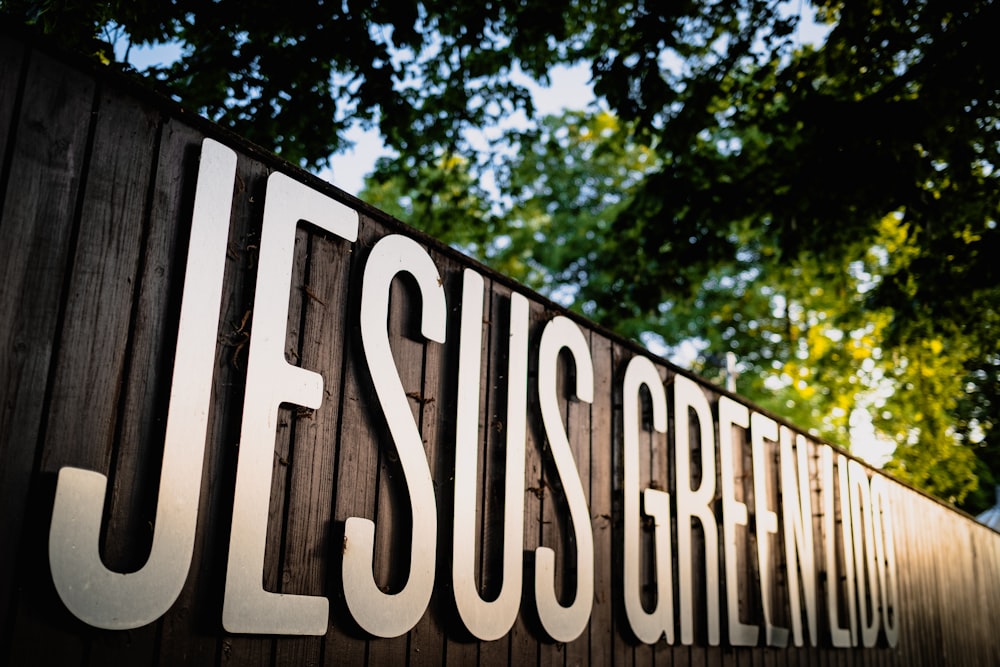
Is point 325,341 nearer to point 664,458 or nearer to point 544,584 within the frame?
point 544,584

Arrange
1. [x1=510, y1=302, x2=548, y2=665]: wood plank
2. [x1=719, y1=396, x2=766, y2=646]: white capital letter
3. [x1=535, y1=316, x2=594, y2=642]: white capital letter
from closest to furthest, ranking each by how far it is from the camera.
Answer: [x1=510, y1=302, x2=548, y2=665]: wood plank
[x1=535, y1=316, x2=594, y2=642]: white capital letter
[x1=719, y1=396, x2=766, y2=646]: white capital letter

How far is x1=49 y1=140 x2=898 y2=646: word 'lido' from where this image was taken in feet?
6.13

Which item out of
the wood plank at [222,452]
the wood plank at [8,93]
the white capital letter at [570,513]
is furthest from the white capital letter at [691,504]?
the wood plank at [8,93]

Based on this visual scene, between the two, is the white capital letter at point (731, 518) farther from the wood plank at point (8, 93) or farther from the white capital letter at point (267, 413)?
the wood plank at point (8, 93)

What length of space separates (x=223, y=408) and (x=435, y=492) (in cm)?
88

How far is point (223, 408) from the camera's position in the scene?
205 cm

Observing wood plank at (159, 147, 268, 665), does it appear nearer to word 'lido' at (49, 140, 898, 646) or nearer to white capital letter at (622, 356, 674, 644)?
word 'lido' at (49, 140, 898, 646)

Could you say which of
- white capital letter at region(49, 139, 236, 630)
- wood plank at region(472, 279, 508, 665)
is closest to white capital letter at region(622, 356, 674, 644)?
wood plank at region(472, 279, 508, 665)

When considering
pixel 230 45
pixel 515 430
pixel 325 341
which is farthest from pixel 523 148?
pixel 325 341

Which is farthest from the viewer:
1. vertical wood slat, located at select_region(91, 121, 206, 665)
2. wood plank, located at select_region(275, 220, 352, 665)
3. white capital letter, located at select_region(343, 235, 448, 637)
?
white capital letter, located at select_region(343, 235, 448, 637)

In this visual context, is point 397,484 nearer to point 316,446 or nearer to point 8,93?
point 316,446

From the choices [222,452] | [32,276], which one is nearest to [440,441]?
[222,452]

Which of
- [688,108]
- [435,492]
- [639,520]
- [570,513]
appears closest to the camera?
[435,492]

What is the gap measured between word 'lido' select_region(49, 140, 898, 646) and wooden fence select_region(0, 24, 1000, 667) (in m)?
0.03
